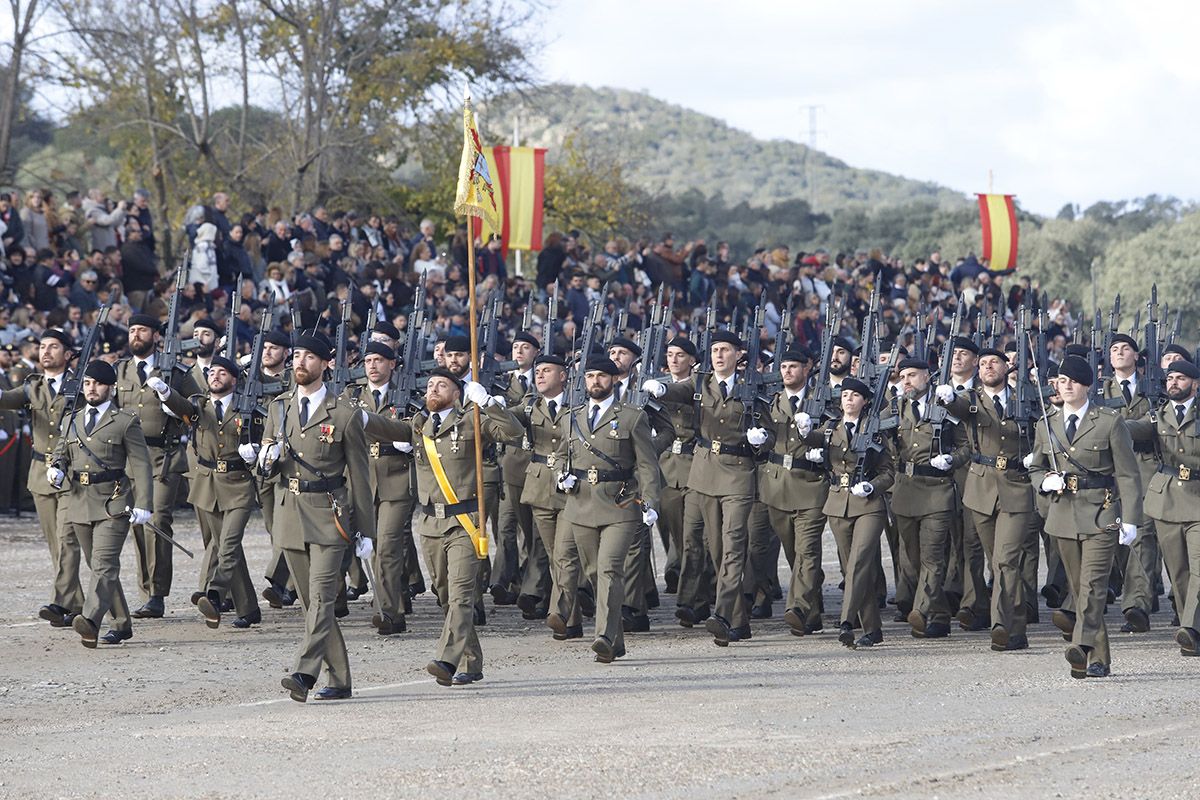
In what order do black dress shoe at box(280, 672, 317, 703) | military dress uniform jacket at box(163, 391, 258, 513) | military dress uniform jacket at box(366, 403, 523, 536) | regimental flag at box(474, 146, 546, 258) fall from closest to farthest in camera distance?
1. black dress shoe at box(280, 672, 317, 703)
2. military dress uniform jacket at box(366, 403, 523, 536)
3. military dress uniform jacket at box(163, 391, 258, 513)
4. regimental flag at box(474, 146, 546, 258)

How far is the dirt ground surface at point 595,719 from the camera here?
25.5 ft

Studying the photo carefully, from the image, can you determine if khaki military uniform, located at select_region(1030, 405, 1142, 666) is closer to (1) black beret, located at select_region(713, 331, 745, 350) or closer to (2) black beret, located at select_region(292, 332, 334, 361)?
(1) black beret, located at select_region(713, 331, 745, 350)

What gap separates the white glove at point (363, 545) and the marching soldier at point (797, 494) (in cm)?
343

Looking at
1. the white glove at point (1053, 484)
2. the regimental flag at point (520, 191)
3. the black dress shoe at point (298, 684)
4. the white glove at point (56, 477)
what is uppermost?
the regimental flag at point (520, 191)

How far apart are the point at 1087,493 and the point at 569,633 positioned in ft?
11.2

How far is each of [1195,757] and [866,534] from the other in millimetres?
3989

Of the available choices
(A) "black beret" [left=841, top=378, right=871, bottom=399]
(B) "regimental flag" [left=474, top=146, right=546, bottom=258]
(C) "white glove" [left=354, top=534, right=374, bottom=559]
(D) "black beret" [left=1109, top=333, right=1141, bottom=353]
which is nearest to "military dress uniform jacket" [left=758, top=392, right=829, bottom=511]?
(A) "black beret" [left=841, top=378, right=871, bottom=399]

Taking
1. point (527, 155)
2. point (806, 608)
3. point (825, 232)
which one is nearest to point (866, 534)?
point (806, 608)

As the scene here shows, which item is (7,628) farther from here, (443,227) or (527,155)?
(443,227)

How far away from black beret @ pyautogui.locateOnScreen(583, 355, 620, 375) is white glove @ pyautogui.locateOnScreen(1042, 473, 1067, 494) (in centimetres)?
275

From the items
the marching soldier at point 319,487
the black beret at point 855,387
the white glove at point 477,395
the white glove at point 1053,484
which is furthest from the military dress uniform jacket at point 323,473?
the white glove at point 1053,484

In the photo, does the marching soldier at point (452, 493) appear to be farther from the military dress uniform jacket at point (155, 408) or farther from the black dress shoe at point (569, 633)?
the military dress uniform jacket at point (155, 408)

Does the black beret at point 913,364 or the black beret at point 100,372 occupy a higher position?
the black beret at point 913,364

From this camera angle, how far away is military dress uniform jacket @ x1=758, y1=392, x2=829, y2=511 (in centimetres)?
1274
